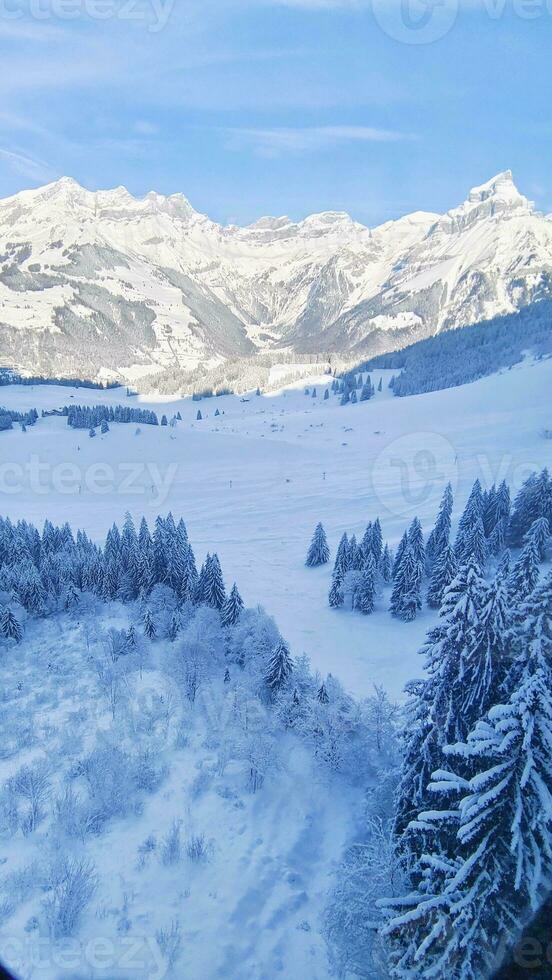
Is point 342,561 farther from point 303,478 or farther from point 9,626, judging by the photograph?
point 303,478

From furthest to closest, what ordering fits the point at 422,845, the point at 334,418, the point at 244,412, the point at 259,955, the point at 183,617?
the point at 244,412
the point at 334,418
the point at 183,617
the point at 259,955
the point at 422,845

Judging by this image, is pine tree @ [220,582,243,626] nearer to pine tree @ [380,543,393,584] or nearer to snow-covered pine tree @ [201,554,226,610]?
snow-covered pine tree @ [201,554,226,610]

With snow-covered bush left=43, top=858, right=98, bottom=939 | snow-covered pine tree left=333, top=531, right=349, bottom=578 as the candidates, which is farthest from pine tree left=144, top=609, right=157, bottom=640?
snow-covered pine tree left=333, top=531, right=349, bottom=578

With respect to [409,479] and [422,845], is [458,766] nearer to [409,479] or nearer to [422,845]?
[422,845]

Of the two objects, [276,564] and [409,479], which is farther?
[409,479]

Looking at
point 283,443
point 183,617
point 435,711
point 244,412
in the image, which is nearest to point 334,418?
point 283,443

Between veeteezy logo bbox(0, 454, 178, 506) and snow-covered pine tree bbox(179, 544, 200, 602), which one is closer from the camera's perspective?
snow-covered pine tree bbox(179, 544, 200, 602)
